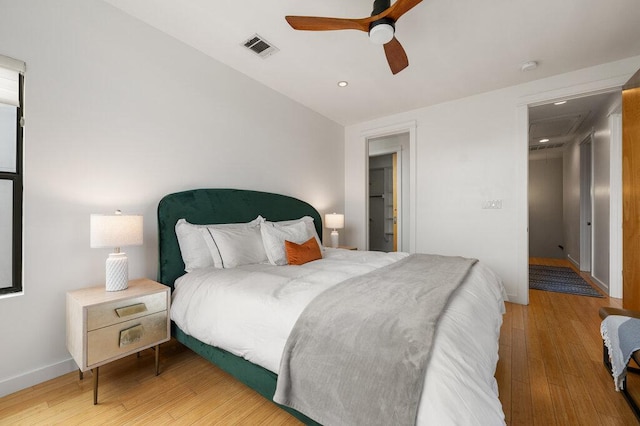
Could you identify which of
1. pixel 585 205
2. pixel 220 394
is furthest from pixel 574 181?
pixel 220 394

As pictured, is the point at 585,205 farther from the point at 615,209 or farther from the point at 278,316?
the point at 278,316

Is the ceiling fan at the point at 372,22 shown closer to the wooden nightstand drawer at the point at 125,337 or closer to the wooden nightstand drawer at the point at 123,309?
the wooden nightstand drawer at the point at 123,309

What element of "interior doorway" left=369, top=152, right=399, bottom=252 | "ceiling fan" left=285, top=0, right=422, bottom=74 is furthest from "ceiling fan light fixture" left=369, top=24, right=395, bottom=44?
"interior doorway" left=369, top=152, right=399, bottom=252

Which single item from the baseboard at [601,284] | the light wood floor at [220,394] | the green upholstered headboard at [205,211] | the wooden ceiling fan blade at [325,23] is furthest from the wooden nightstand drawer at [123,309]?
the baseboard at [601,284]

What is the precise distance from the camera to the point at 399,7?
169 centimetres

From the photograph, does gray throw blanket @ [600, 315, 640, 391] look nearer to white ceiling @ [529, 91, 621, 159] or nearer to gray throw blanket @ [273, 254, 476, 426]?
gray throw blanket @ [273, 254, 476, 426]

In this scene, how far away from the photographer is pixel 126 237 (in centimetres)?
187

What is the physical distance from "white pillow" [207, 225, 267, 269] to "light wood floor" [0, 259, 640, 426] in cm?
80

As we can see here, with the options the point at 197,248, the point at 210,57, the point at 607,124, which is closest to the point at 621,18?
the point at 607,124

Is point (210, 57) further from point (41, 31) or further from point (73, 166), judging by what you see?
point (73, 166)

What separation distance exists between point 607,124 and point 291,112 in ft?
14.0

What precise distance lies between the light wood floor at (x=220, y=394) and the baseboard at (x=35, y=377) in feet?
0.14

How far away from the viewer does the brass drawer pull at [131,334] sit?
5.76 feet

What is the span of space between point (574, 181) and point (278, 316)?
6.90 m
